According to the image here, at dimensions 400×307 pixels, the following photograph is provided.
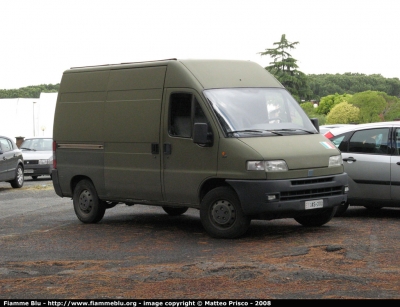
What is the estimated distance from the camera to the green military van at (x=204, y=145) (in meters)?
10.8

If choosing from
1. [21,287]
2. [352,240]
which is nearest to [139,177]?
[352,240]

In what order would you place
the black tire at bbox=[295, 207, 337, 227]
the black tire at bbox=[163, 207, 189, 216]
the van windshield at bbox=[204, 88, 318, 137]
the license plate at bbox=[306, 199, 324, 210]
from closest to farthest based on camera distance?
the license plate at bbox=[306, 199, 324, 210] → the van windshield at bbox=[204, 88, 318, 137] → the black tire at bbox=[295, 207, 337, 227] → the black tire at bbox=[163, 207, 189, 216]

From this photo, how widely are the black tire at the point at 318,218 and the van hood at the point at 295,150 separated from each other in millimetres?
975

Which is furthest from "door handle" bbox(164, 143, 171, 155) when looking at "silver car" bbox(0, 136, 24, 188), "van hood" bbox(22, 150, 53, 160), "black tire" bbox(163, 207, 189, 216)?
"van hood" bbox(22, 150, 53, 160)

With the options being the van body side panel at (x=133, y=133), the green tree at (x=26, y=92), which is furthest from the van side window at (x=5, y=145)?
the green tree at (x=26, y=92)

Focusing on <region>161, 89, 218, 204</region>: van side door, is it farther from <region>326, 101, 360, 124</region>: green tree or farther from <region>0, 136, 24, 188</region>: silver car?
<region>326, 101, 360, 124</region>: green tree

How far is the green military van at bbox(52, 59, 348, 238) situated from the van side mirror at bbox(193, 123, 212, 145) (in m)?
0.02

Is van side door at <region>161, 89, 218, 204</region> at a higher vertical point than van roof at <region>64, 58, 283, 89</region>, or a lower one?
lower

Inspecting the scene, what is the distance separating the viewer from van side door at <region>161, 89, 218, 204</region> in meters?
11.3

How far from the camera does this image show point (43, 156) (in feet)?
101

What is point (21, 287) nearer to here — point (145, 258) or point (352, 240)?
point (145, 258)

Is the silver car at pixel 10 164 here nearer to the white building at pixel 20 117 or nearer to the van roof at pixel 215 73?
the van roof at pixel 215 73

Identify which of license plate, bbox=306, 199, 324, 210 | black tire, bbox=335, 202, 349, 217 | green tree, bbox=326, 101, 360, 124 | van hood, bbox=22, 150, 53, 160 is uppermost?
green tree, bbox=326, 101, 360, 124

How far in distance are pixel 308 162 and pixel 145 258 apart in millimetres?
2760
